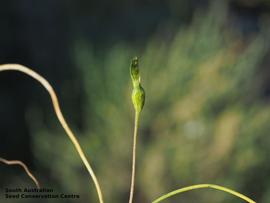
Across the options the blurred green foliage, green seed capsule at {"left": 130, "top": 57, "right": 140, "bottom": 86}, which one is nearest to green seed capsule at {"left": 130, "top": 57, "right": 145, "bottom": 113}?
green seed capsule at {"left": 130, "top": 57, "right": 140, "bottom": 86}

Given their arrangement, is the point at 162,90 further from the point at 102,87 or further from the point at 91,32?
the point at 91,32

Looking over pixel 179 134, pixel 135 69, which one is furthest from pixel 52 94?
pixel 179 134

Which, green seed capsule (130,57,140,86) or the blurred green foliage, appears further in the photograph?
the blurred green foliage

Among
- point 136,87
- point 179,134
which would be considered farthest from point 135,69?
point 179,134

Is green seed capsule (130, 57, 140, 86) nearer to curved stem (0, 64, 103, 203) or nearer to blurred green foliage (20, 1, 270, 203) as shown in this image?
curved stem (0, 64, 103, 203)

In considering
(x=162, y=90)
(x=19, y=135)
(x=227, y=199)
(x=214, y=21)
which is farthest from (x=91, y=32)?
(x=227, y=199)

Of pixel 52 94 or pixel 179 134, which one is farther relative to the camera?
pixel 179 134

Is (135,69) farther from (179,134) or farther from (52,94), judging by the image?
(179,134)

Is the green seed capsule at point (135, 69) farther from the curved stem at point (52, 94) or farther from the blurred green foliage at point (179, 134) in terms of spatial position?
the blurred green foliage at point (179, 134)

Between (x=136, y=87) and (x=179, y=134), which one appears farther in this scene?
(x=179, y=134)

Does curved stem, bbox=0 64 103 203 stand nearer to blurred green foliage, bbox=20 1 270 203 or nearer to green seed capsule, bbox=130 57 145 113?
green seed capsule, bbox=130 57 145 113
